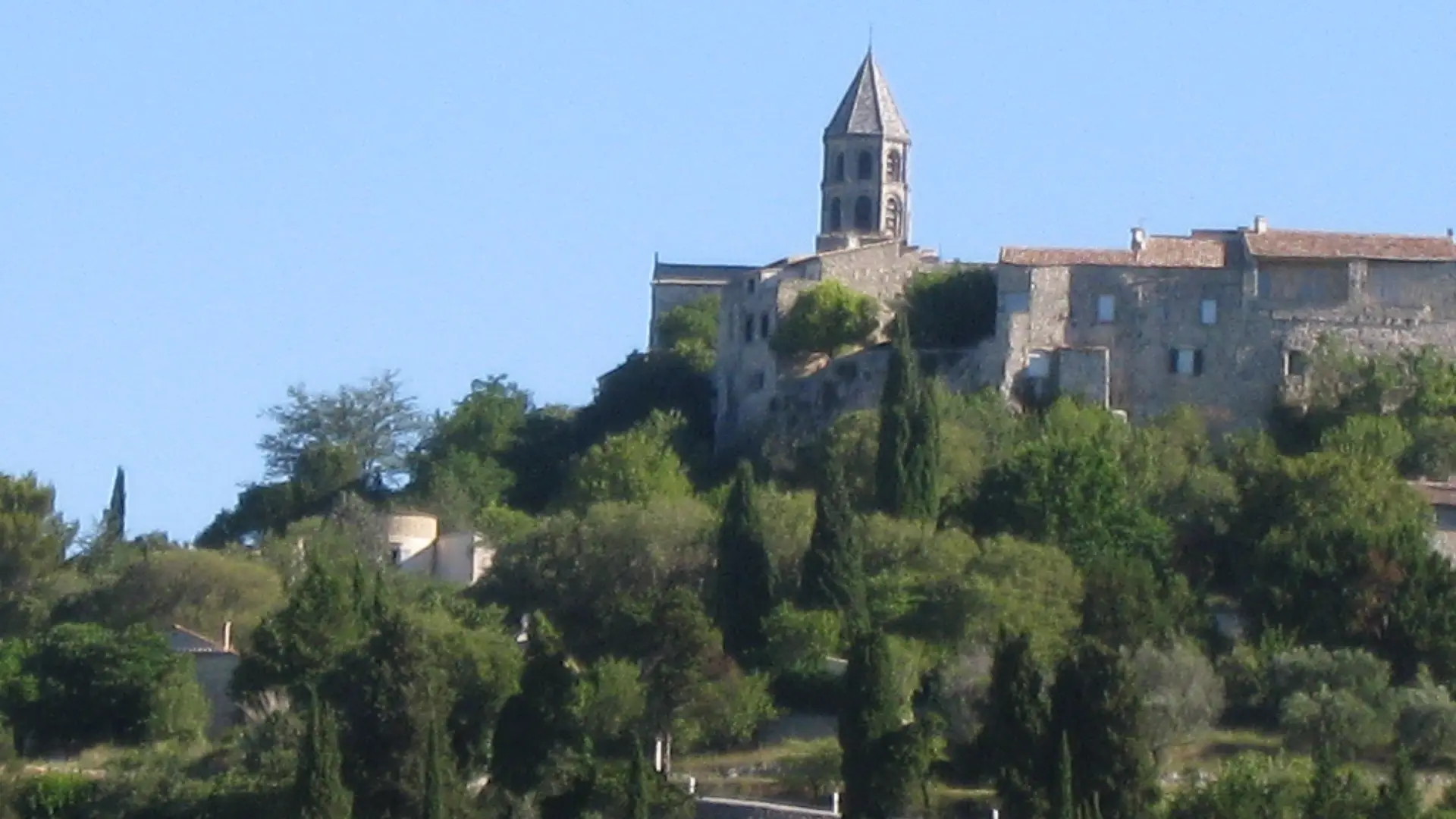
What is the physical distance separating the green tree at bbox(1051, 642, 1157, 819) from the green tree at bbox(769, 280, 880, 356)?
74.8 feet

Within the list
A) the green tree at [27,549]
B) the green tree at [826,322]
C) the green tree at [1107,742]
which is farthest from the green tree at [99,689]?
the green tree at [1107,742]

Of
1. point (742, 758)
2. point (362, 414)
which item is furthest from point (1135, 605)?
point (362, 414)

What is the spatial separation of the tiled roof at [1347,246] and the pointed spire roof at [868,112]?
1174 inches

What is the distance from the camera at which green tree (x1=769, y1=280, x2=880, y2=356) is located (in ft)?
243

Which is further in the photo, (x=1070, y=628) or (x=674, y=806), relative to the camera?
(x=1070, y=628)

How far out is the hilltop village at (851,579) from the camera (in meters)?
53.4

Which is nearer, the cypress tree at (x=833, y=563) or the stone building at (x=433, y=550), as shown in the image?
the cypress tree at (x=833, y=563)

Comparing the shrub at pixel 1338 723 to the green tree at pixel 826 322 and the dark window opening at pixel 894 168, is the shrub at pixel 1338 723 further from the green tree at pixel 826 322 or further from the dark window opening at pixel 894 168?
the dark window opening at pixel 894 168

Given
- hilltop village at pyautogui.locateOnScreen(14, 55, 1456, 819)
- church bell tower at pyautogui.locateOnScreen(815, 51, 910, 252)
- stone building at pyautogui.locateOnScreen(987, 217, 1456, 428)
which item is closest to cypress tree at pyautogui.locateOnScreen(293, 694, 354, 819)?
hilltop village at pyautogui.locateOnScreen(14, 55, 1456, 819)

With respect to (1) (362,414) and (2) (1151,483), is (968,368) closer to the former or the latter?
(2) (1151,483)

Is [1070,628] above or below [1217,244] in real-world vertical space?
below

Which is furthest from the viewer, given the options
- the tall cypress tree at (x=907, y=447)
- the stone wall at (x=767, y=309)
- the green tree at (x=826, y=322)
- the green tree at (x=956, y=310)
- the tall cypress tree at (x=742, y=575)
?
the stone wall at (x=767, y=309)

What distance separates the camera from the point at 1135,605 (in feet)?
195

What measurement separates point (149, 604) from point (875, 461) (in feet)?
41.0
